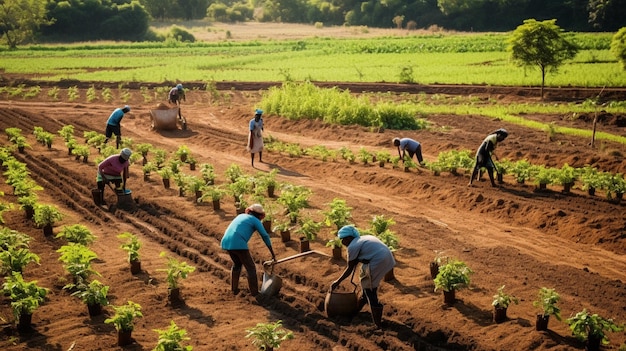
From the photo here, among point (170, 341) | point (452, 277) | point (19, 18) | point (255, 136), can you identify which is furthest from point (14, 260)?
point (19, 18)

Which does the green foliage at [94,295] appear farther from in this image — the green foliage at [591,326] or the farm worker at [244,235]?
the green foliage at [591,326]

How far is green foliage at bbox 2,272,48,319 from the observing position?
30.9 feet

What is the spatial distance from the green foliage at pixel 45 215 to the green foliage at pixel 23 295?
4.03 m

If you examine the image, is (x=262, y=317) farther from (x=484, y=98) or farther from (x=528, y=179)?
(x=484, y=98)

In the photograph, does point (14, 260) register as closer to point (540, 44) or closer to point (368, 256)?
point (368, 256)

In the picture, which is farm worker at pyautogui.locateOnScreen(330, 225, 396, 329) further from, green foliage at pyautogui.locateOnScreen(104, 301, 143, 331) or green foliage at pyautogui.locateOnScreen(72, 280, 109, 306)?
green foliage at pyautogui.locateOnScreen(72, 280, 109, 306)

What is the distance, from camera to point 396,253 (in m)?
12.6

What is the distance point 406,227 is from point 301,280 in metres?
3.35

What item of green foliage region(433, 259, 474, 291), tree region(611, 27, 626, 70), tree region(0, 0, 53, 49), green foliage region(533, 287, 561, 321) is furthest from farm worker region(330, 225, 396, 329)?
tree region(0, 0, 53, 49)

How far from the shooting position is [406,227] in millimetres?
14047

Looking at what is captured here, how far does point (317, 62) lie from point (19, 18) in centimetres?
3187

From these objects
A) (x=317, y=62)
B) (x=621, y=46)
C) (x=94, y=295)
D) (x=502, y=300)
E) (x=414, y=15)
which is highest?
(x=414, y=15)

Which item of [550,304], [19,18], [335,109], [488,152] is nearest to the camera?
[550,304]

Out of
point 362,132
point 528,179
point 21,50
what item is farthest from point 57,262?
point 21,50
